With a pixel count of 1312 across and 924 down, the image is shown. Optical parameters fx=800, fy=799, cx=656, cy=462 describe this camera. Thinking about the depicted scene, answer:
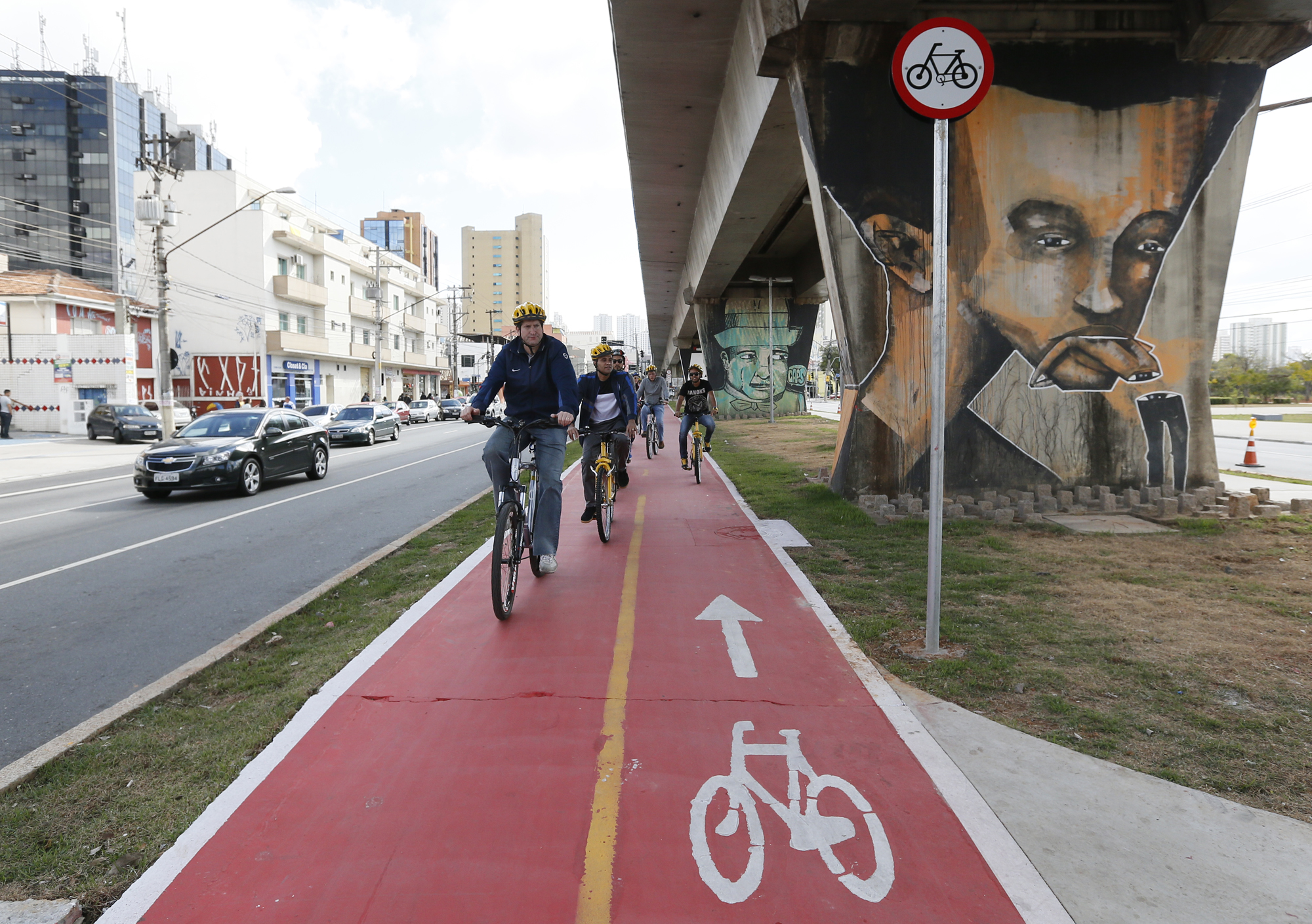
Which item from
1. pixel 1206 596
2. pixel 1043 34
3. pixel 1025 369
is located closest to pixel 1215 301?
pixel 1025 369

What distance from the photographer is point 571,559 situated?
7.78m

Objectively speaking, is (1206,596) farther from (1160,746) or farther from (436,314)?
(436,314)

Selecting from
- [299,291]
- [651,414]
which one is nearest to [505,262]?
[299,291]

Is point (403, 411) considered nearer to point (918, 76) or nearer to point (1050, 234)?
point (1050, 234)

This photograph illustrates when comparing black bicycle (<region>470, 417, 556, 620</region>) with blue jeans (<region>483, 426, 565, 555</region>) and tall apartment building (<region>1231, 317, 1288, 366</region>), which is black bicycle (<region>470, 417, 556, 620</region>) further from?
tall apartment building (<region>1231, 317, 1288, 366</region>)

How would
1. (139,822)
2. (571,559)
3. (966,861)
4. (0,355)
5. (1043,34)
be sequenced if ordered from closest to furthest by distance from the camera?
(966,861) < (139,822) < (571,559) < (1043,34) < (0,355)

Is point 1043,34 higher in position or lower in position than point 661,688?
higher

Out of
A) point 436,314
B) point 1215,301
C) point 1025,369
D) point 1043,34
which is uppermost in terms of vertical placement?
point 436,314

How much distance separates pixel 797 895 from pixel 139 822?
258 cm

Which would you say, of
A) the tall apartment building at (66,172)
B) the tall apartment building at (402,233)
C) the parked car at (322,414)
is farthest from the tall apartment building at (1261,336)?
the tall apartment building at (402,233)

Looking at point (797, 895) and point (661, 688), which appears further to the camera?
point (661, 688)

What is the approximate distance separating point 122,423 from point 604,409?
2803 centimetres

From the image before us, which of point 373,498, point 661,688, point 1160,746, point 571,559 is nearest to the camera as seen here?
point 1160,746

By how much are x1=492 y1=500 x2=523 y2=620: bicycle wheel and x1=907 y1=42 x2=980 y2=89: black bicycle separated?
378cm
